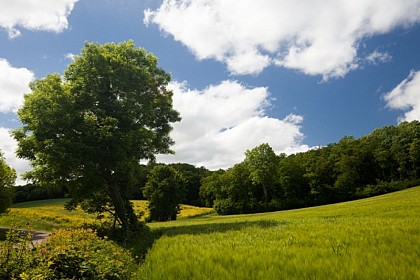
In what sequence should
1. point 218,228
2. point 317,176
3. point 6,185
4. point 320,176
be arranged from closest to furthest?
point 218,228
point 6,185
point 317,176
point 320,176

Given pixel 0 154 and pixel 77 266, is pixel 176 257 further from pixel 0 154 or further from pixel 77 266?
pixel 0 154

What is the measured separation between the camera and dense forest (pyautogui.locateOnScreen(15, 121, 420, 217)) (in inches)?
3305

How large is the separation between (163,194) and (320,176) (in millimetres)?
48886

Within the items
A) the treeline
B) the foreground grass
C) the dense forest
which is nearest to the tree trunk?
the foreground grass

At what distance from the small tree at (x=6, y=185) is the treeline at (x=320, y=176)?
180 ft

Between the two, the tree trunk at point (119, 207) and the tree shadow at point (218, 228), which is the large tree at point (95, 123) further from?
the tree shadow at point (218, 228)

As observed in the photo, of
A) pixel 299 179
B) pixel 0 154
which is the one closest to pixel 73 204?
pixel 0 154

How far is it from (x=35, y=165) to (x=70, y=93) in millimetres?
6322

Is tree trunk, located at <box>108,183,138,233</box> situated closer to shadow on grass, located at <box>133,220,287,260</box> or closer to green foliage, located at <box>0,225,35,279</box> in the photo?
shadow on grass, located at <box>133,220,287,260</box>

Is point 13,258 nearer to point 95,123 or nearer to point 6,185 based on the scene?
point 95,123

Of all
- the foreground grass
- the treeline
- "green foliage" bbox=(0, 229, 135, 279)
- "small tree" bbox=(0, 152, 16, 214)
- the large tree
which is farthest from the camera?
the treeline

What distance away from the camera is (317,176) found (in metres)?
93.3

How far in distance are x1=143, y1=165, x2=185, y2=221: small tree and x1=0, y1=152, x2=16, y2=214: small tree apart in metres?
36.1

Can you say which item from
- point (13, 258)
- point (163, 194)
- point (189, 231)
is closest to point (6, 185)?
point (189, 231)
